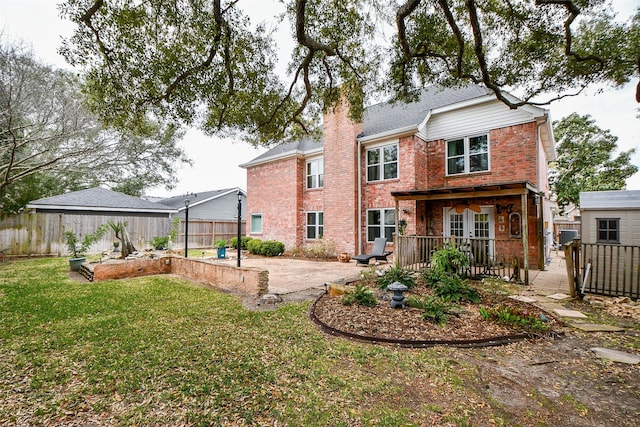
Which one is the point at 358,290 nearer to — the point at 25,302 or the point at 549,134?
the point at 25,302

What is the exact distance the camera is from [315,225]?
14.5 meters

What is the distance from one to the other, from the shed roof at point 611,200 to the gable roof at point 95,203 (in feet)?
66.1

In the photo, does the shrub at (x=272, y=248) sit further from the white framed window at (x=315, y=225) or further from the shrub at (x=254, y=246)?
the white framed window at (x=315, y=225)

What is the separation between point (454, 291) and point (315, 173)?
10.2 meters

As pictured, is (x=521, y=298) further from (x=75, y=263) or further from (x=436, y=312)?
(x=75, y=263)

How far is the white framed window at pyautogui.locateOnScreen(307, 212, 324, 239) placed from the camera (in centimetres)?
1430

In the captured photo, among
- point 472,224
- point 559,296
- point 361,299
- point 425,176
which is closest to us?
point 361,299

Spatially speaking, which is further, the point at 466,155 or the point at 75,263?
the point at 466,155

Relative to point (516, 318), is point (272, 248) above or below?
above

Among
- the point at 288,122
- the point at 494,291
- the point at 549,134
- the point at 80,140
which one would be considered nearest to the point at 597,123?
the point at 549,134

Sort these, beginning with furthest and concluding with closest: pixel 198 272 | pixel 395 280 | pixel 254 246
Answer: pixel 254 246
pixel 198 272
pixel 395 280


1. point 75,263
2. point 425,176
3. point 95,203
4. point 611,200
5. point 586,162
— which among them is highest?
point 586,162

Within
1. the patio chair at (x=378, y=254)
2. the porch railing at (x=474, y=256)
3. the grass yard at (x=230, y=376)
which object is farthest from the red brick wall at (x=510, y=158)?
the grass yard at (x=230, y=376)

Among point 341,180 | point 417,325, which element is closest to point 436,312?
point 417,325
